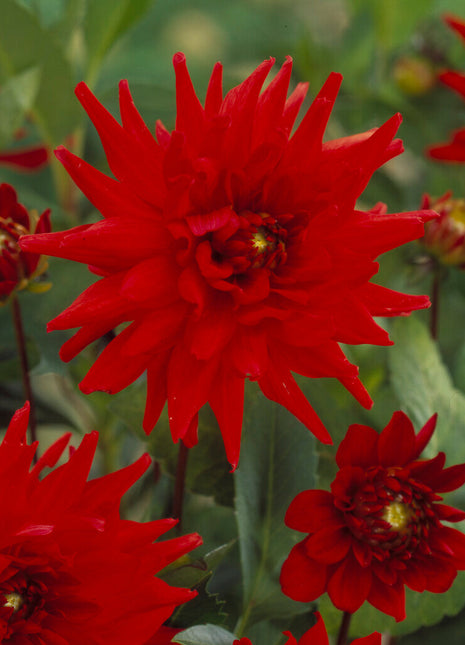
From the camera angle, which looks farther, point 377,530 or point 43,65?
point 43,65

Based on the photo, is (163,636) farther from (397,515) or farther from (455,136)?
(455,136)

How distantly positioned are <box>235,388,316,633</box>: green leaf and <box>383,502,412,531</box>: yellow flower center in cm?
6

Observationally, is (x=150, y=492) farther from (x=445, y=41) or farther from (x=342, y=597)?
(x=445, y=41)

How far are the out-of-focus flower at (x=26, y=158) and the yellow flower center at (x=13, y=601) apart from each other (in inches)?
14.1

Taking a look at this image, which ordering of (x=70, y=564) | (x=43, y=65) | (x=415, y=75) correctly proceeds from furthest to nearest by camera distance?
(x=415, y=75) → (x=43, y=65) → (x=70, y=564)

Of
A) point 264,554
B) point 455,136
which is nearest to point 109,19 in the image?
point 455,136

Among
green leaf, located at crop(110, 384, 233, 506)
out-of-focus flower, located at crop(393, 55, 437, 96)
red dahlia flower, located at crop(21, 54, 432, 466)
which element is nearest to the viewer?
red dahlia flower, located at crop(21, 54, 432, 466)

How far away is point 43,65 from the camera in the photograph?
462mm

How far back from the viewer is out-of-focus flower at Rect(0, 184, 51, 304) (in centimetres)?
31

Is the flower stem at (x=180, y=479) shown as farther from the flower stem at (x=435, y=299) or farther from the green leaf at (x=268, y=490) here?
the flower stem at (x=435, y=299)

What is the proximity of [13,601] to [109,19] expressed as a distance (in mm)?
369

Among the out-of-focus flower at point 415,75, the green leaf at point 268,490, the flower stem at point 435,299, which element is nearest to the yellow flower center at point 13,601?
the green leaf at point 268,490

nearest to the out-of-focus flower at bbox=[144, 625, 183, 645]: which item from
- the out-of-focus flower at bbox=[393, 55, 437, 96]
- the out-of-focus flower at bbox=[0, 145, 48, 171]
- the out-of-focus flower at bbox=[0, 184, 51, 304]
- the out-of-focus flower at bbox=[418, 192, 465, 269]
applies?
the out-of-focus flower at bbox=[0, 184, 51, 304]

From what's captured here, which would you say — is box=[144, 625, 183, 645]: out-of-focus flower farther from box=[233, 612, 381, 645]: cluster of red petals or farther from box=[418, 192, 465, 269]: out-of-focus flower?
box=[418, 192, 465, 269]: out-of-focus flower
